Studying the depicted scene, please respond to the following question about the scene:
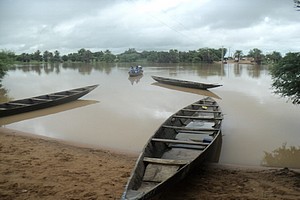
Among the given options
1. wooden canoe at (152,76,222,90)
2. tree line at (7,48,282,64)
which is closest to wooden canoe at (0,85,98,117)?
wooden canoe at (152,76,222,90)

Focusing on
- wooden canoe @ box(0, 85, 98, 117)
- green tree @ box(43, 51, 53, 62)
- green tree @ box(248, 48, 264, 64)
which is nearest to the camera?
wooden canoe @ box(0, 85, 98, 117)

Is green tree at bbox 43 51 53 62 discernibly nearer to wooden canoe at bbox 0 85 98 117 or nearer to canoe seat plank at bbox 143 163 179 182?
wooden canoe at bbox 0 85 98 117

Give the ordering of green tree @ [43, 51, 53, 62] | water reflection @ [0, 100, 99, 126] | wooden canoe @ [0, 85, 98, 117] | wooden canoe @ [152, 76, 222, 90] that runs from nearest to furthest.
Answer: water reflection @ [0, 100, 99, 126] → wooden canoe @ [0, 85, 98, 117] → wooden canoe @ [152, 76, 222, 90] → green tree @ [43, 51, 53, 62]

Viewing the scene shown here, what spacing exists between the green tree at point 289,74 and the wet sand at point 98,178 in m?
2.53

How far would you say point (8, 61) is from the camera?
16.6 m

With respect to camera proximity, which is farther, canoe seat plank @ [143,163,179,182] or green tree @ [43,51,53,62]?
green tree @ [43,51,53,62]

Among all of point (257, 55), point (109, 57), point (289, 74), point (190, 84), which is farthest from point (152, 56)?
point (289, 74)

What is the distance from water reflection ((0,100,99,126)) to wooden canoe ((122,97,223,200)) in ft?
17.7

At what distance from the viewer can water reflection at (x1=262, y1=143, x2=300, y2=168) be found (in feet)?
17.6

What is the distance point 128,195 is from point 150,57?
71.5 m

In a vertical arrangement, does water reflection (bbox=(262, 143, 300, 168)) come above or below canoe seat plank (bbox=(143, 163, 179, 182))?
below

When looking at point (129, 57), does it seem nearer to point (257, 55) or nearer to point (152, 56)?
point (152, 56)

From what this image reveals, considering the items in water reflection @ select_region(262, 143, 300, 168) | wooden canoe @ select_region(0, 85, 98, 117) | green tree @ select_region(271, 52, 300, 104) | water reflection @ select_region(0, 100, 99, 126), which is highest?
green tree @ select_region(271, 52, 300, 104)

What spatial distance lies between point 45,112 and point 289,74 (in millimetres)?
8253
